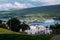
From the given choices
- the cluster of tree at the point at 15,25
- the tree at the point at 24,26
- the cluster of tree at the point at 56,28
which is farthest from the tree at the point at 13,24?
the cluster of tree at the point at 56,28

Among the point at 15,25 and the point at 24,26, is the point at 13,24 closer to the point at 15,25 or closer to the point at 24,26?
the point at 15,25

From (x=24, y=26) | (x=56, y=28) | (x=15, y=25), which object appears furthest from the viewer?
(x=24, y=26)

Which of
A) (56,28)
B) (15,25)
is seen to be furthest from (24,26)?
(56,28)

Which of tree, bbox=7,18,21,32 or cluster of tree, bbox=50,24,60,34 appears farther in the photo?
tree, bbox=7,18,21,32

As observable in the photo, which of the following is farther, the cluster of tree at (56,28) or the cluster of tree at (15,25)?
the cluster of tree at (15,25)

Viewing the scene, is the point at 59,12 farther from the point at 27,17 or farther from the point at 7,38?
the point at 7,38

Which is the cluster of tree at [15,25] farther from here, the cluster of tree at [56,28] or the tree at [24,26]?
the cluster of tree at [56,28]

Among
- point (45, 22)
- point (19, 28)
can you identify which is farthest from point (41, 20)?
point (19, 28)

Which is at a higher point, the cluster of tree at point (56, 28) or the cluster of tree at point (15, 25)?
the cluster of tree at point (15, 25)

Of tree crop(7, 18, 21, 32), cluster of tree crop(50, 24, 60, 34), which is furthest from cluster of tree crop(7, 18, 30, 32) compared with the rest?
cluster of tree crop(50, 24, 60, 34)

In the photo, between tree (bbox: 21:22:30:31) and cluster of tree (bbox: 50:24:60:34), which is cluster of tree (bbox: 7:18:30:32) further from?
cluster of tree (bbox: 50:24:60:34)

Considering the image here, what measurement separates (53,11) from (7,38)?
464 cm

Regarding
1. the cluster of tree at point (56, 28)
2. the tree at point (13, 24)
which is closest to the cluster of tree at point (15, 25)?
the tree at point (13, 24)

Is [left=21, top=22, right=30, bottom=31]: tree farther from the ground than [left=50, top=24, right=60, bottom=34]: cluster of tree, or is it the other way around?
[left=21, top=22, right=30, bottom=31]: tree
